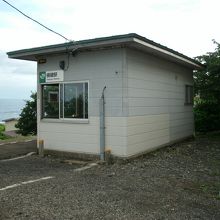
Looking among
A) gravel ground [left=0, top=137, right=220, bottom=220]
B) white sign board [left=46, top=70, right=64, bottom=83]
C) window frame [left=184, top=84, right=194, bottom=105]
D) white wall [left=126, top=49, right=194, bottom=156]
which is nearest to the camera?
gravel ground [left=0, top=137, right=220, bottom=220]

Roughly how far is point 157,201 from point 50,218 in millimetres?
1847

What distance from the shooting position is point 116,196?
6.34 meters

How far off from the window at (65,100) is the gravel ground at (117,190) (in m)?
1.46

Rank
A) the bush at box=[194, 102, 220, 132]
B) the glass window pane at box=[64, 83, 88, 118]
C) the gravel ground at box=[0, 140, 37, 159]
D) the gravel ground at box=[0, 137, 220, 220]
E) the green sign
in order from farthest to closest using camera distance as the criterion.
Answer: the bush at box=[194, 102, 220, 132] → the gravel ground at box=[0, 140, 37, 159] → the green sign → the glass window pane at box=[64, 83, 88, 118] → the gravel ground at box=[0, 137, 220, 220]

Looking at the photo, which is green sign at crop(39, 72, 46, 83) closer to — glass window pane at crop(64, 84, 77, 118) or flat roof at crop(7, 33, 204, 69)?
flat roof at crop(7, 33, 204, 69)

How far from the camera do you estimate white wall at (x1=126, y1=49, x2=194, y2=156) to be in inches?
390

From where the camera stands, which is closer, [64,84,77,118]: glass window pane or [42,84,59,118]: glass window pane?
[64,84,77,118]: glass window pane

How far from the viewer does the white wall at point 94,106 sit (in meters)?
9.62

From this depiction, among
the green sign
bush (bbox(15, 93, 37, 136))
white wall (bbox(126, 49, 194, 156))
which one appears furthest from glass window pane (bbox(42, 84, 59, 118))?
bush (bbox(15, 93, 37, 136))

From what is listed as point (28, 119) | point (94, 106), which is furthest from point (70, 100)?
point (28, 119)

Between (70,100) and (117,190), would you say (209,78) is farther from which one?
(117,190)

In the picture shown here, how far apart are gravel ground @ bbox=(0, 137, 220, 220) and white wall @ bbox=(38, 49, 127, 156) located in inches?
27.8

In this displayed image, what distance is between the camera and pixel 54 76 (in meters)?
10.8

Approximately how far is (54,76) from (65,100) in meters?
0.81
